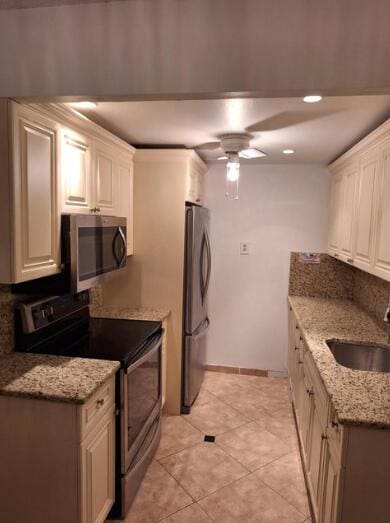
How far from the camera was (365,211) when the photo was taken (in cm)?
249

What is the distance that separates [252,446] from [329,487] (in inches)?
47.3

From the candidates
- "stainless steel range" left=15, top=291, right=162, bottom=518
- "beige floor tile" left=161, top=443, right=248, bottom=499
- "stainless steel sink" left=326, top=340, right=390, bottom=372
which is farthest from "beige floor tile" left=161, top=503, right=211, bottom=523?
"stainless steel sink" left=326, top=340, right=390, bottom=372

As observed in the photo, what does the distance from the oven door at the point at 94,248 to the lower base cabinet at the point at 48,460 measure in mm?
640

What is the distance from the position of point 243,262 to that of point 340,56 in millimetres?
2816

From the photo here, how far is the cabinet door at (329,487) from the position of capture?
152 cm

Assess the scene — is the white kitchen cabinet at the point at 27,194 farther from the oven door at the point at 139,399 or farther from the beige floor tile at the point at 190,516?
the beige floor tile at the point at 190,516

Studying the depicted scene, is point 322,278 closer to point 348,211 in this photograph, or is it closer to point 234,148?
point 348,211

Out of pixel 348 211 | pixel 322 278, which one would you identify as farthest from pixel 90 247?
pixel 322 278

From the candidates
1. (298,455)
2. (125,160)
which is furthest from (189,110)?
(298,455)

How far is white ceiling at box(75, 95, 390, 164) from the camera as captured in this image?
195 cm

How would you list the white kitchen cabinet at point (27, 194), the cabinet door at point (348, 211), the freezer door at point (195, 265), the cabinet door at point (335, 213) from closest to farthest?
the white kitchen cabinet at point (27, 194)
the cabinet door at point (348, 211)
the freezer door at point (195, 265)
the cabinet door at point (335, 213)

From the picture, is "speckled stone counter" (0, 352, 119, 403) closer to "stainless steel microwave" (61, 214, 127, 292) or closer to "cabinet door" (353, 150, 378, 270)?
"stainless steel microwave" (61, 214, 127, 292)

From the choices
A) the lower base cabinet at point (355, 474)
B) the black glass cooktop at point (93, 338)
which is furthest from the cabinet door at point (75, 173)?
the lower base cabinet at point (355, 474)

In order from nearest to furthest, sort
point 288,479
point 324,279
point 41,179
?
point 41,179, point 288,479, point 324,279
